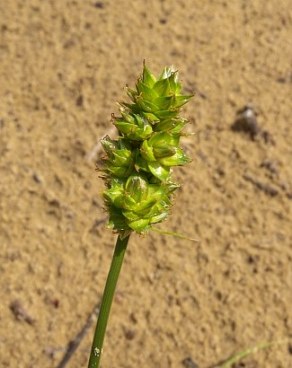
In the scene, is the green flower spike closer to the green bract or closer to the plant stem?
the green bract

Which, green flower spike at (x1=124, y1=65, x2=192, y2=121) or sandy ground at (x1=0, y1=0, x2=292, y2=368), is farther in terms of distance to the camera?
sandy ground at (x1=0, y1=0, x2=292, y2=368)

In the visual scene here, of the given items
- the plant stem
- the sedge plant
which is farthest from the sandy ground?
the sedge plant

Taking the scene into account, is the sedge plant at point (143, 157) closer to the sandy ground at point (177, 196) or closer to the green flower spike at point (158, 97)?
the green flower spike at point (158, 97)

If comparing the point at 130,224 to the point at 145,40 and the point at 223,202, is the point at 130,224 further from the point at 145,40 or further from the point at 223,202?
the point at 145,40

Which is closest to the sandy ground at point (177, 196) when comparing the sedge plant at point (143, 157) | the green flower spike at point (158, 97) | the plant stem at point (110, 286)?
the plant stem at point (110, 286)

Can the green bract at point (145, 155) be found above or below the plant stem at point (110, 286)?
above

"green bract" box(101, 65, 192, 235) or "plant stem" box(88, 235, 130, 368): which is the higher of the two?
"green bract" box(101, 65, 192, 235)
